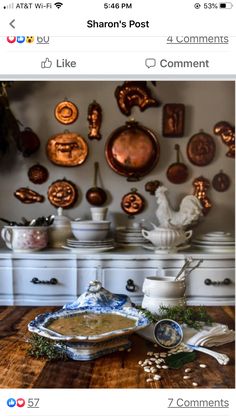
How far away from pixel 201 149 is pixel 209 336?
0.96 metres

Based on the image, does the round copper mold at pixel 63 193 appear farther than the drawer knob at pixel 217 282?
Yes

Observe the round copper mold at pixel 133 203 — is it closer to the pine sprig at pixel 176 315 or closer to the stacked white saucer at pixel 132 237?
the stacked white saucer at pixel 132 237

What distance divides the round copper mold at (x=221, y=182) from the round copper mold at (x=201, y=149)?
2.3 inches

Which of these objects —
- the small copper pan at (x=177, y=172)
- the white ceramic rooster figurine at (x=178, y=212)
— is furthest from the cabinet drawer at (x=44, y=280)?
the small copper pan at (x=177, y=172)

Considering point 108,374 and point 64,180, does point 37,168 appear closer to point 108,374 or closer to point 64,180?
point 64,180

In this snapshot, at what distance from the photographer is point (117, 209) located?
1408 mm

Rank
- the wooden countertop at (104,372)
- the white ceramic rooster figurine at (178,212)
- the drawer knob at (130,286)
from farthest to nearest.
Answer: the white ceramic rooster figurine at (178,212) → the drawer knob at (130,286) → the wooden countertop at (104,372)

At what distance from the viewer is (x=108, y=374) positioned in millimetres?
422

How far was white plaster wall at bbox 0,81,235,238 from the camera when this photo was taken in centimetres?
138

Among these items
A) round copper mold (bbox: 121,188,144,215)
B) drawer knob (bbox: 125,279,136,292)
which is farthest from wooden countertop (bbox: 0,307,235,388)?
round copper mold (bbox: 121,188,144,215)

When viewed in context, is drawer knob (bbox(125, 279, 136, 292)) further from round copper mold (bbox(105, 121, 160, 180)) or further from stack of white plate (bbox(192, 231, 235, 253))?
round copper mold (bbox(105, 121, 160, 180))

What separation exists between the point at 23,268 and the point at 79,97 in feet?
1.94

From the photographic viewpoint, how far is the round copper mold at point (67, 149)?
4.56ft

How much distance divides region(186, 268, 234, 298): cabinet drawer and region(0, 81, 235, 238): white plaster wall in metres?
0.25
